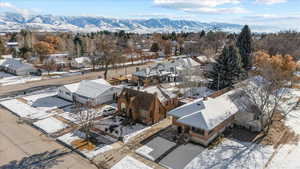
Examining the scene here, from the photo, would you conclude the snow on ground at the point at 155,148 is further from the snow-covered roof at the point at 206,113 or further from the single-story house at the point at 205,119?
the snow-covered roof at the point at 206,113

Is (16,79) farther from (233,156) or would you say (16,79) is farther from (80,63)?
(233,156)

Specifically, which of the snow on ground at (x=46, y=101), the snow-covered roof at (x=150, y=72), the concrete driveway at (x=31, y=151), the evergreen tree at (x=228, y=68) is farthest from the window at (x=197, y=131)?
the snow-covered roof at (x=150, y=72)

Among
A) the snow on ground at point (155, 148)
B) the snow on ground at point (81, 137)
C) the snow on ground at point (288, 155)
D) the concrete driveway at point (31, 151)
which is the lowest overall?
the concrete driveway at point (31, 151)

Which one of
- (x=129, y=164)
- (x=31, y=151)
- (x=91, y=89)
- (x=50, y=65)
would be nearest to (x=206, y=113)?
(x=129, y=164)

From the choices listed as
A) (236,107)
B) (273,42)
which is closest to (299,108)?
(236,107)

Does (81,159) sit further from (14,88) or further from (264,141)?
(14,88)

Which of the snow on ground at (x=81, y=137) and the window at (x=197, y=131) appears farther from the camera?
the window at (x=197, y=131)

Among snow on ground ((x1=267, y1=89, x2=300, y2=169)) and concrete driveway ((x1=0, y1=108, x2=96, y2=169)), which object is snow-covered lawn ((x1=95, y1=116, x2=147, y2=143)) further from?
snow on ground ((x1=267, y1=89, x2=300, y2=169))
